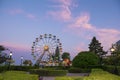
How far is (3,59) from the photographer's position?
36.7 m

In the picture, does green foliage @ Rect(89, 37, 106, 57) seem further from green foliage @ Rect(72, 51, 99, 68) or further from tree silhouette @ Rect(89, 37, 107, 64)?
green foliage @ Rect(72, 51, 99, 68)

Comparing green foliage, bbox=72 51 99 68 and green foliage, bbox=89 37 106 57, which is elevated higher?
green foliage, bbox=89 37 106 57

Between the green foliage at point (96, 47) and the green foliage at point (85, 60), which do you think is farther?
the green foliage at point (96, 47)

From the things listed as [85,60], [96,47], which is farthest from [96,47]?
[85,60]

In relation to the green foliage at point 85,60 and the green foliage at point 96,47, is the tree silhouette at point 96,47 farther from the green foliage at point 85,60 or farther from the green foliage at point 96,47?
the green foliage at point 85,60

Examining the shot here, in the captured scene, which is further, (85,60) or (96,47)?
(96,47)

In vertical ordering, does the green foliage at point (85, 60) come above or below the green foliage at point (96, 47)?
below

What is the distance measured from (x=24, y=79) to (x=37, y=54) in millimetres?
31627

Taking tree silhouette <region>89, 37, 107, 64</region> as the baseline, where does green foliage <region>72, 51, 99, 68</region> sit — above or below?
below

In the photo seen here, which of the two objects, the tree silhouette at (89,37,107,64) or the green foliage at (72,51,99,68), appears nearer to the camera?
the green foliage at (72,51,99,68)

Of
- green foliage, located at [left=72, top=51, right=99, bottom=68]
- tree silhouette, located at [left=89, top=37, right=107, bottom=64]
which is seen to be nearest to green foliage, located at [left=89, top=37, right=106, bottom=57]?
tree silhouette, located at [left=89, top=37, right=107, bottom=64]

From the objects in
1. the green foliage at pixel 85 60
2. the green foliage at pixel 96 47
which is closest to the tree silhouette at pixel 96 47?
the green foliage at pixel 96 47

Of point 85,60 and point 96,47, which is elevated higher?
point 96,47

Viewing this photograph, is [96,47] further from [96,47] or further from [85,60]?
[85,60]
